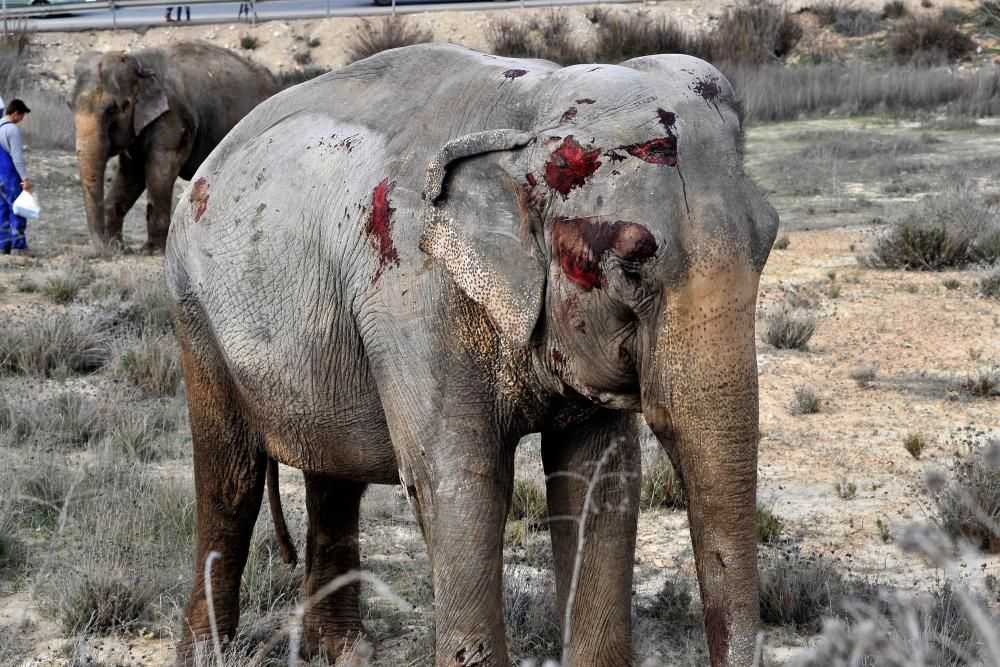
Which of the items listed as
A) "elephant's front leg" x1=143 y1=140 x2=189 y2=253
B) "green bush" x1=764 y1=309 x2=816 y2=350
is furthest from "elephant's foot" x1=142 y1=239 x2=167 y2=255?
"green bush" x1=764 y1=309 x2=816 y2=350

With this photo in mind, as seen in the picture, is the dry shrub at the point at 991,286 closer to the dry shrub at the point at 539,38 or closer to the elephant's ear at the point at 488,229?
the elephant's ear at the point at 488,229

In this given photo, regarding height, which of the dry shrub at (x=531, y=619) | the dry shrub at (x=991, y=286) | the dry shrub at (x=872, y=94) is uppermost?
the dry shrub at (x=872, y=94)

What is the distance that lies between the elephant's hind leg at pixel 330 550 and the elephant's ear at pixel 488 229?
1.83 meters

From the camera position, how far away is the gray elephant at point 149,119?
15.1 meters

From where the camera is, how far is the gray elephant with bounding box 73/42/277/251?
49.6 ft

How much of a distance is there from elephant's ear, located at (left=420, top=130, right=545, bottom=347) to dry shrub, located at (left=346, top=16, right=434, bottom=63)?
27.5 meters

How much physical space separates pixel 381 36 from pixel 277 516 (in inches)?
1125

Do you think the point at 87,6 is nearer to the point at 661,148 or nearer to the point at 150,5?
the point at 150,5

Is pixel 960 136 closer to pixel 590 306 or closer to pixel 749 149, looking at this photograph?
pixel 749 149

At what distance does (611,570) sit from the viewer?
4.36 meters

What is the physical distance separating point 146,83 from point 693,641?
39.2ft

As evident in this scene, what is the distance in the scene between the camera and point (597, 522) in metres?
4.34

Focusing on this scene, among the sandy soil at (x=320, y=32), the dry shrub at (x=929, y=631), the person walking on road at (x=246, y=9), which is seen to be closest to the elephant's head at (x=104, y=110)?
the dry shrub at (x=929, y=631)

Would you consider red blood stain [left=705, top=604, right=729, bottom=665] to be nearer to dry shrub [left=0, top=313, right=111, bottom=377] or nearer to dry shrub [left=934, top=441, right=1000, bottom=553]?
dry shrub [left=934, top=441, right=1000, bottom=553]
